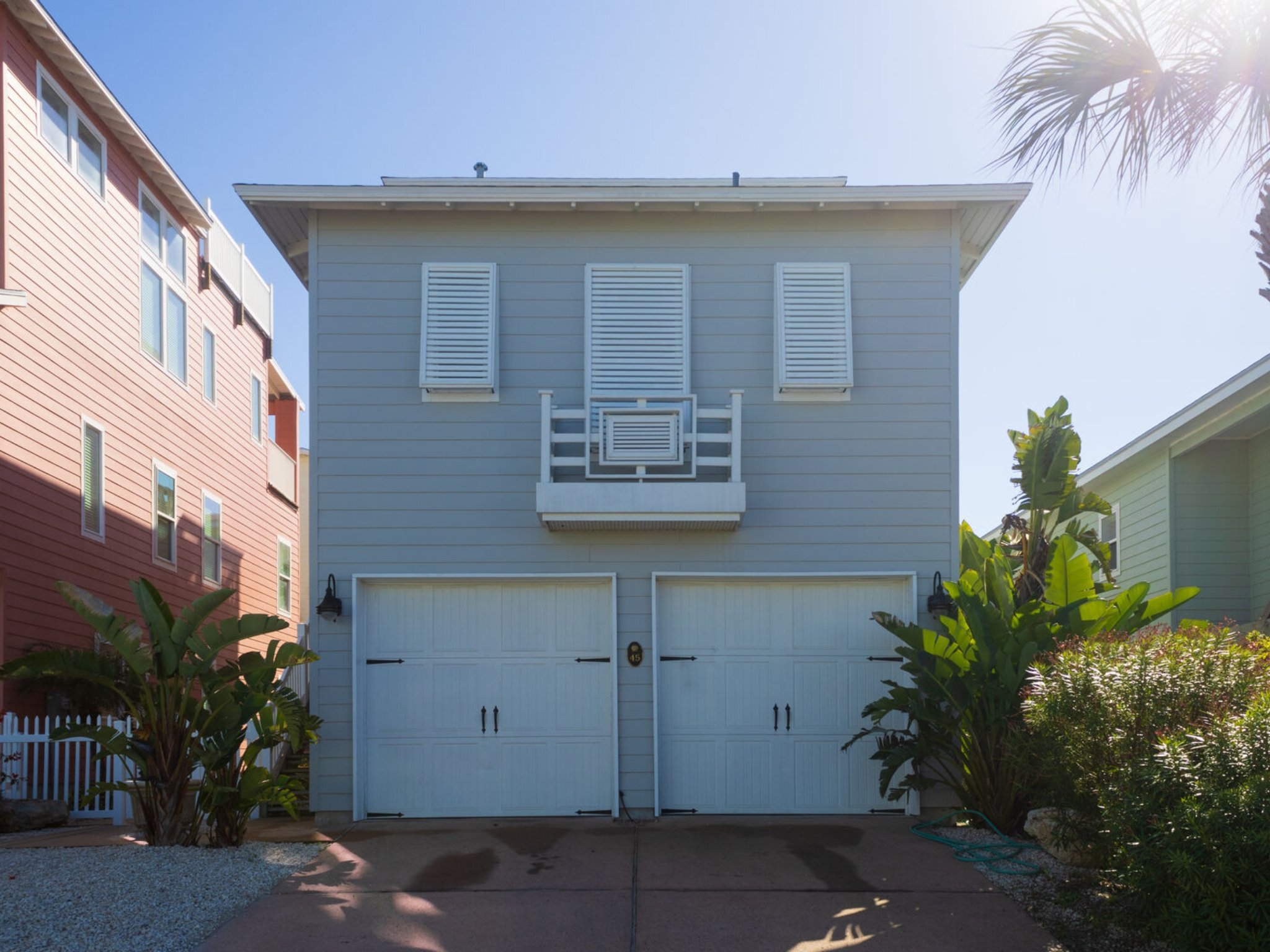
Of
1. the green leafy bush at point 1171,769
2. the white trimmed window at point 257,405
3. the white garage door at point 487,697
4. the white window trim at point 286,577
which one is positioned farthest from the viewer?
the white window trim at point 286,577

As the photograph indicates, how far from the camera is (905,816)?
10836 mm

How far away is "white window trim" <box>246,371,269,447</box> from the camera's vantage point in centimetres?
2161

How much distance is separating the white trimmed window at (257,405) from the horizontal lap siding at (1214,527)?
49.9 ft

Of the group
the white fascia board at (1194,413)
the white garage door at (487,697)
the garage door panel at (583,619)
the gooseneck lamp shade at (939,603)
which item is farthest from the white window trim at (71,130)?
the white fascia board at (1194,413)

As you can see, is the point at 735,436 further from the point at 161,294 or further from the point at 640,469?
the point at 161,294

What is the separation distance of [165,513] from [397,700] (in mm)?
7479

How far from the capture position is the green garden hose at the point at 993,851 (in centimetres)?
856

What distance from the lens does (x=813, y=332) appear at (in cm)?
1125

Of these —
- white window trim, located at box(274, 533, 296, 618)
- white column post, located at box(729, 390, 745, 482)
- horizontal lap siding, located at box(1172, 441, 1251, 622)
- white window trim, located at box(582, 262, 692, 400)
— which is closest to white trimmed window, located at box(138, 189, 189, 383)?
white window trim, located at box(274, 533, 296, 618)

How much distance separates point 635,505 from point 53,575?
6973mm

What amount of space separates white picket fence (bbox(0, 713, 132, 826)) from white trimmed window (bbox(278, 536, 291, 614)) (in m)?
11.6

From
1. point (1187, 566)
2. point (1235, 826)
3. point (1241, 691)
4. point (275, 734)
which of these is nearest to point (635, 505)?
point (275, 734)

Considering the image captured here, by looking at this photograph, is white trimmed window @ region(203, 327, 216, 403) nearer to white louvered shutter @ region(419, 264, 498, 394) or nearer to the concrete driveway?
white louvered shutter @ region(419, 264, 498, 394)

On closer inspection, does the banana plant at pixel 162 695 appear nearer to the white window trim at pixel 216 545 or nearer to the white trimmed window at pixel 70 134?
the white trimmed window at pixel 70 134
